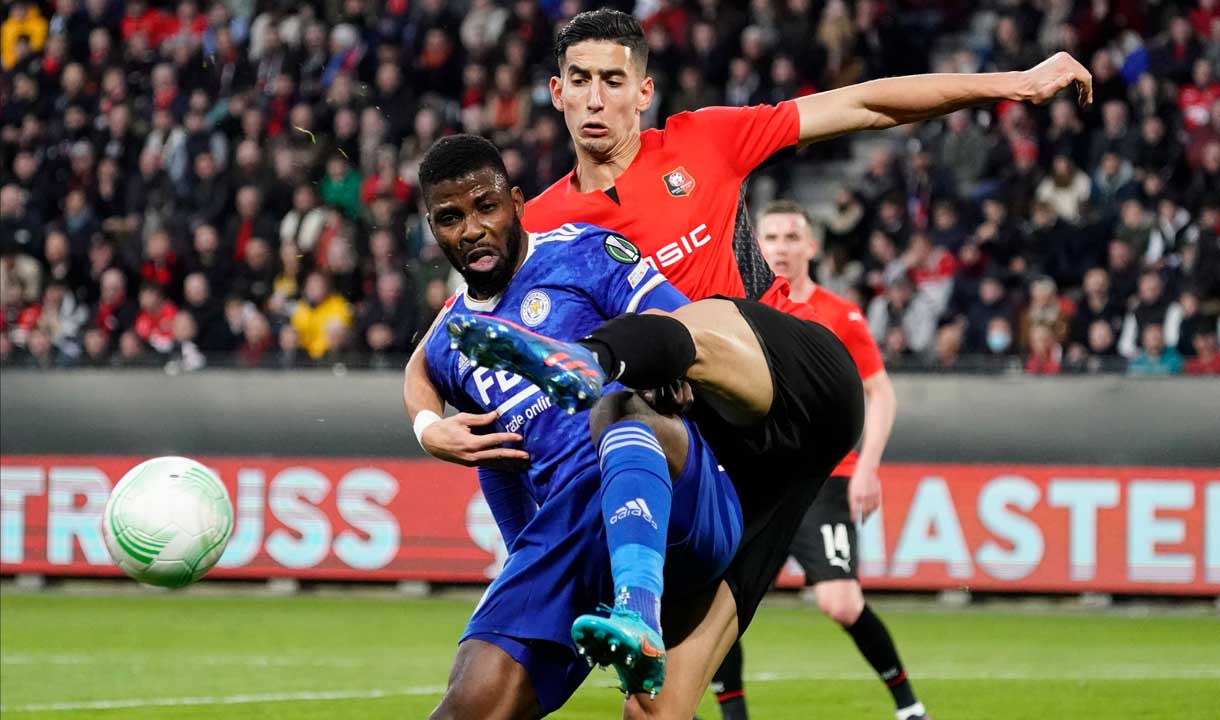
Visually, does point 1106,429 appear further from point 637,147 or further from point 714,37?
point 637,147

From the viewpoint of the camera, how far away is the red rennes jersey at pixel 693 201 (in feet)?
19.7

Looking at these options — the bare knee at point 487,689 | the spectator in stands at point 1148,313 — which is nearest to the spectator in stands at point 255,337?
the spectator in stands at point 1148,313

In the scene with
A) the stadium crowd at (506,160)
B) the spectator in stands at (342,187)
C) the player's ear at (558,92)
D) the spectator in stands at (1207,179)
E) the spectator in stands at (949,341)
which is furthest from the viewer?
the spectator in stands at (342,187)

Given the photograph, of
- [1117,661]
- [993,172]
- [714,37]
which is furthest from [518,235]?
[714,37]

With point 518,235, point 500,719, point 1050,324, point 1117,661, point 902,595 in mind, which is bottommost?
point 902,595

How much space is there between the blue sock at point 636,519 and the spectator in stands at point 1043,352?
9.27m

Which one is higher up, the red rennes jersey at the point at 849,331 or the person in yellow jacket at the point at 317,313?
the red rennes jersey at the point at 849,331

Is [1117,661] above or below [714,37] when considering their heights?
below

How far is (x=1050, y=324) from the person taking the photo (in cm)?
1419

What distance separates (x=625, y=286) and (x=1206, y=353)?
A: 31.8 feet

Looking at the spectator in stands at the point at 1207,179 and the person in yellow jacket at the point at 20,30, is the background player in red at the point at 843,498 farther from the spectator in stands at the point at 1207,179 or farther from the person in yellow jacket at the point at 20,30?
the person in yellow jacket at the point at 20,30

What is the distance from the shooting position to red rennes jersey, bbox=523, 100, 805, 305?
6012 mm

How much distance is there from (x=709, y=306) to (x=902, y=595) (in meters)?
9.14

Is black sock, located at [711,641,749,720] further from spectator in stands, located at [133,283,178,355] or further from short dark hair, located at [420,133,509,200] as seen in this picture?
spectator in stands, located at [133,283,178,355]
